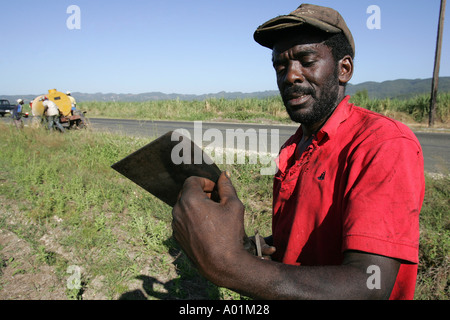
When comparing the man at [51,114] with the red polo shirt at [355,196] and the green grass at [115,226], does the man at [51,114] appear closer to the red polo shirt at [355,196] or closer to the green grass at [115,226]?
the green grass at [115,226]

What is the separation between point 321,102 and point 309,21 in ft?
1.13

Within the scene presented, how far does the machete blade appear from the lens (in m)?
1.21

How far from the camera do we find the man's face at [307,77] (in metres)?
1.31

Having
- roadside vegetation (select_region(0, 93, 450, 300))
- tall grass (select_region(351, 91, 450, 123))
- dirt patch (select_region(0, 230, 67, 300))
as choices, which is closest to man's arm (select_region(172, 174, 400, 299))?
roadside vegetation (select_region(0, 93, 450, 300))

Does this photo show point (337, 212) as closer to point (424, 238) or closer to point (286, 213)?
point (286, 213)

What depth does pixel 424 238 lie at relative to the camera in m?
3.18

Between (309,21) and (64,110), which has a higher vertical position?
(64,110)

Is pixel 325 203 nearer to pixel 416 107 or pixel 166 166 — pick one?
pixel 166 166

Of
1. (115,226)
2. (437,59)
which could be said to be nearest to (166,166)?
(115,226)

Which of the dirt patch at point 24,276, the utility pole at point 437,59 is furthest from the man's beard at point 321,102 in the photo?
the utility pole at point 437,59

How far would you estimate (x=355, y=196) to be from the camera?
0.89 metres

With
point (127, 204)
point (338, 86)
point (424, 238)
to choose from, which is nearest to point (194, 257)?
point (338, 86)

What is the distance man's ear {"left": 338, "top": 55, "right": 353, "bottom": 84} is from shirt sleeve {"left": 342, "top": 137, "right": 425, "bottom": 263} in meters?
0.57
